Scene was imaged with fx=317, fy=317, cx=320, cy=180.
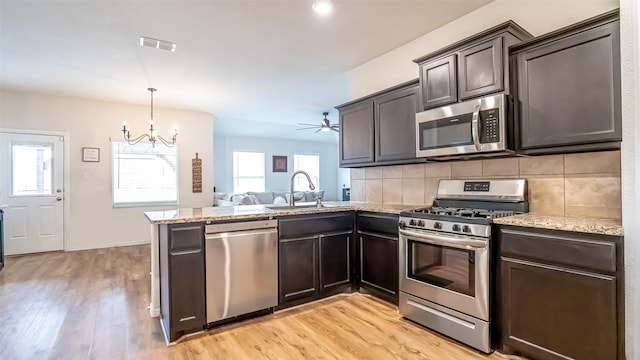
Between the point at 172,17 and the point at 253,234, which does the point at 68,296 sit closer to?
the point at 253,234

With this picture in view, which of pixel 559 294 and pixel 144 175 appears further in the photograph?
pixel 144 175

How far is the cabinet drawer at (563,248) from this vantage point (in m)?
1.62

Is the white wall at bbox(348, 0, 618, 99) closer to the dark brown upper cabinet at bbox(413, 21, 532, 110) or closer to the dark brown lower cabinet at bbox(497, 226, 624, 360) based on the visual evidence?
the dark brown upper cabinet at bbox(413, 21, 532, 110)

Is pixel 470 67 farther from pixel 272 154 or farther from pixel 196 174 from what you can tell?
pixel 272 154

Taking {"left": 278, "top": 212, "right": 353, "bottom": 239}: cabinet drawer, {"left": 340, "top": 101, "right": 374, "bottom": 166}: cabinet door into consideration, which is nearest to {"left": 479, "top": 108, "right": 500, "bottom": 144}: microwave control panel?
{"left": 340, "top": 101, "right": 374, "bottom": 166}: cabinet door

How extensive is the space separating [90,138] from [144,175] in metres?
1.02

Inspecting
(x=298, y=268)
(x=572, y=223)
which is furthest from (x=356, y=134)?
(x=572, y=223)

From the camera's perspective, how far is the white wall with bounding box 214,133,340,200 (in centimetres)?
840

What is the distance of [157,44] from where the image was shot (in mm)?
3238

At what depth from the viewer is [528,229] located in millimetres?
1902

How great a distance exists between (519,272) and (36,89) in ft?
21.2

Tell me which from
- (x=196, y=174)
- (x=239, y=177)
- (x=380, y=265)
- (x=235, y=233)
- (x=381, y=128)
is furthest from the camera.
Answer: (x=239, y=177)

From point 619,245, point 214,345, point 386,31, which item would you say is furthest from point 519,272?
point 386,31

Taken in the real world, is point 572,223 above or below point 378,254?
above
